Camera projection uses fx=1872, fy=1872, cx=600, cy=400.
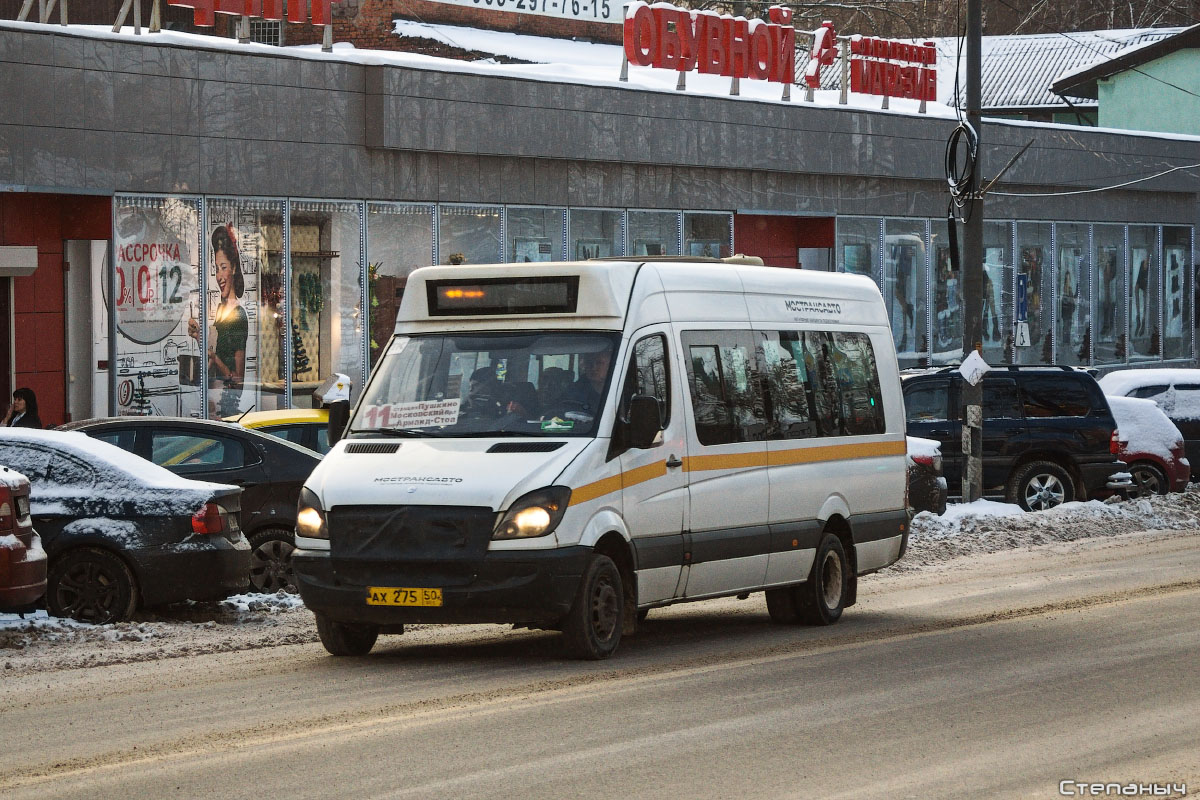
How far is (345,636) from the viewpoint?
1128cm

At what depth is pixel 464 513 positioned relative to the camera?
415 inches

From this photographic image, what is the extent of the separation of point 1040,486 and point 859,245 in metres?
12.4

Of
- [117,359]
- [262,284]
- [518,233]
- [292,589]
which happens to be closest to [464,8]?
[518,233]

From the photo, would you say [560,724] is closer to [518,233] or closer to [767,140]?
[518,233]

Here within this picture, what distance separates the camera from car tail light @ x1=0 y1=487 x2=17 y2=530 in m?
11.7

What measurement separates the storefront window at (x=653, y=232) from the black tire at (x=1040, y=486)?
332 inches

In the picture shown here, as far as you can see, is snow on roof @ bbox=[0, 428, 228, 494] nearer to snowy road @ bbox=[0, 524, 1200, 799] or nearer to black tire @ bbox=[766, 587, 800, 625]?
snowy road @ bbox=[0, 524, 1200, 799]

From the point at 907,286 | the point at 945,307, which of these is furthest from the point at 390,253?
the point at 945,307

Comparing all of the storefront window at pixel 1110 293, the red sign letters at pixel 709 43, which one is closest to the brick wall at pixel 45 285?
the red sign letters at pixel 709 43

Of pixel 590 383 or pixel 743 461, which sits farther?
pixel 743 461

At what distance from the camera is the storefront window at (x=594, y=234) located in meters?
28.0

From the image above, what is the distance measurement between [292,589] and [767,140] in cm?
1782

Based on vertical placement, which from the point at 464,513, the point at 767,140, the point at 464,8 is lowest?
the point at 464,513

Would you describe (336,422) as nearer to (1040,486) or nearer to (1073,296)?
(1040,486)
